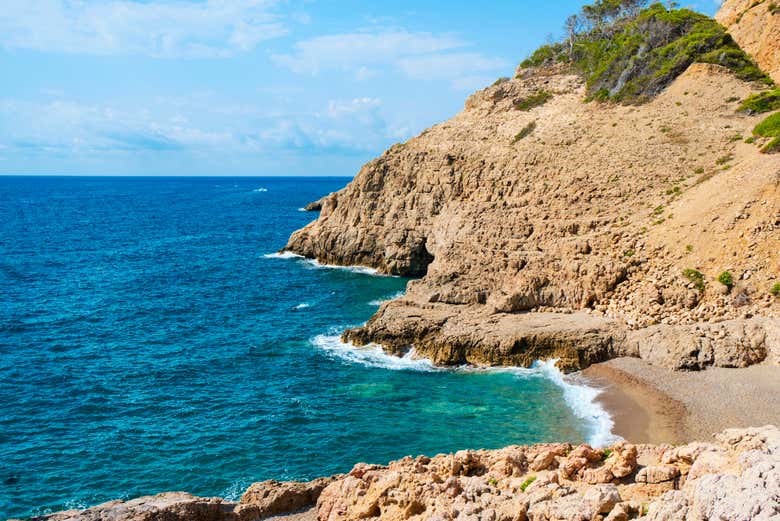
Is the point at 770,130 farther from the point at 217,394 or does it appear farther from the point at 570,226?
the point at 217,394

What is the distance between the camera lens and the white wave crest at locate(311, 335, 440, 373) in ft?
147

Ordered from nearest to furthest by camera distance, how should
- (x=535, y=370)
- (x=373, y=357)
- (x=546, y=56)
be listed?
(x=535, y=370), (x=373, y=357), (x=546, y=56)

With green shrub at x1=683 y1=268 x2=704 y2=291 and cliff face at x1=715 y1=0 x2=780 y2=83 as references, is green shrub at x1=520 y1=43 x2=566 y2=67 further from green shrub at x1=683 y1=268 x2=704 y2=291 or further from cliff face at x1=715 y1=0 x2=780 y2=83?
green shrub at x1=683 y1=268 x2=704 y2=291

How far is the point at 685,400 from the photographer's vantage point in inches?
1398

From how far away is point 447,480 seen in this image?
18500 millimetres

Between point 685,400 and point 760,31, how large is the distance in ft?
196

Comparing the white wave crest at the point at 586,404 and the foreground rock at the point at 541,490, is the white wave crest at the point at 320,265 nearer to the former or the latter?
the white wave crest at the point at 586,404

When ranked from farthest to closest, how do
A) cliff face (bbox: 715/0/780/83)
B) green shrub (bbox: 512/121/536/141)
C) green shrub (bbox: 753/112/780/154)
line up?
1. green shrub (bbox: 512/121/536/141)
2. cliff face (bbox: 715/0/780/83)
3. green shrub (bbox: 753/112/780/154)

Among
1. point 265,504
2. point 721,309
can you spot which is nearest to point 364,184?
point 721,309

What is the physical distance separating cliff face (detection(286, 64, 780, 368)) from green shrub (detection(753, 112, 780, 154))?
1.01 metres

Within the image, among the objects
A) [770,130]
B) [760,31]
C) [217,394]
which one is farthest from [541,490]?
[760,31]

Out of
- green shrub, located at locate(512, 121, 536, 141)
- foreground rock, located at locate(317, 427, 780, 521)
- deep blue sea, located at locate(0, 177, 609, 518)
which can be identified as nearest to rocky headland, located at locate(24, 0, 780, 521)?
foreground rock, located at locate(317, 427, 780, 521)

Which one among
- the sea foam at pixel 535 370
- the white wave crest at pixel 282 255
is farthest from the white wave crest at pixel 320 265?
the sea foam at pixel 535 370

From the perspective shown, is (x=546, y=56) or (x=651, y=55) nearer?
(x=651, y=55)
